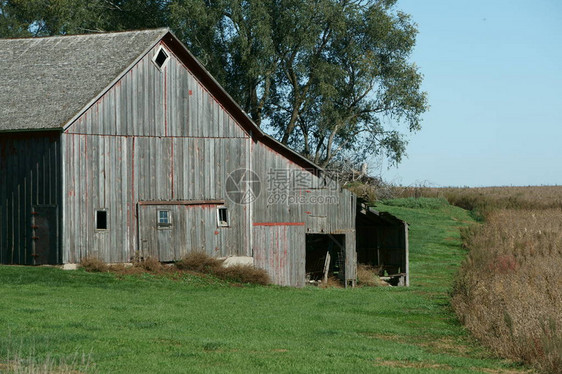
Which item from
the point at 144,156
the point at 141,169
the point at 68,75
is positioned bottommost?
the point at 141,169

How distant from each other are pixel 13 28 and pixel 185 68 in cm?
3501

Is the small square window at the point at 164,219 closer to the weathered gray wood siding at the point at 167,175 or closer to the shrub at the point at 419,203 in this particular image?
the weathered gray wood siding at the point at 167,175

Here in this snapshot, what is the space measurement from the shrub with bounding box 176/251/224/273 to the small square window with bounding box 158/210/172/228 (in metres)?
1.49

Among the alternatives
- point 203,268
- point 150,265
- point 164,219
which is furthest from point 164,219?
point 203,268

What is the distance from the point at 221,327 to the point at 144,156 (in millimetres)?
13888

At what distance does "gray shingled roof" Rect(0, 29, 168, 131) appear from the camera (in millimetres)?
30766

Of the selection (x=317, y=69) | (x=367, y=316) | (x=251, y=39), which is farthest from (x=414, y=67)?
(x=367, y=316)

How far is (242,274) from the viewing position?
32.7 metres

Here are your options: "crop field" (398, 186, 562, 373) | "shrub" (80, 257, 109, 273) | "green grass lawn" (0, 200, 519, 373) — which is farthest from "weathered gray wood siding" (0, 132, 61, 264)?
"crop field" (398, 186, 562, 373)

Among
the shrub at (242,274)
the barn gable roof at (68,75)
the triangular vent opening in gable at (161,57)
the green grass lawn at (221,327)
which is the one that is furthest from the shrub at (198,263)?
the triangular vent opening in gable at (161,57)

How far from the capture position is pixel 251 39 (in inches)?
1940

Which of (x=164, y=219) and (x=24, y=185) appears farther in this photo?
(x=164, y=219)

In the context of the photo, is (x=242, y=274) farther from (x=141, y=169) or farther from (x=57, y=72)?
(x=57, y=72)

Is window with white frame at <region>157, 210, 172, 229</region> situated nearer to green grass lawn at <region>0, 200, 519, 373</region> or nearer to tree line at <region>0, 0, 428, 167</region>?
green grass lawn at <region>0, 200, 519, 373</region>
